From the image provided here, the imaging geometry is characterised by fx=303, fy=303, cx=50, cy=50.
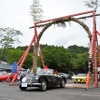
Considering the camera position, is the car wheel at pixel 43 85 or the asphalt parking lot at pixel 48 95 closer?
the asphalt parking lot at pixel 48 95

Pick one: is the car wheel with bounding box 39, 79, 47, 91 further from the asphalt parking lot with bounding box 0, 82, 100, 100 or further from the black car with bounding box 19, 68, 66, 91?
the asphalt parking lot with bounding box 0, 82, 100, 100

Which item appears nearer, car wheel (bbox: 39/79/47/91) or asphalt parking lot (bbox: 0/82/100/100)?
asphalt parking lot (bbox: 0/82/100/100)

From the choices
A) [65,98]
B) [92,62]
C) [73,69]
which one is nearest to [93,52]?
[92,62]

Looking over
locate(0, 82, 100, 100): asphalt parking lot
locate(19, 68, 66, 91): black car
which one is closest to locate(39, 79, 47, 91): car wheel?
locate(19, 68, 66, 91): black car

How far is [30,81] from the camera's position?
19750mm

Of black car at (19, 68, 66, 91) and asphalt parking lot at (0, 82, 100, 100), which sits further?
black car at (19, 68, 66, 91)

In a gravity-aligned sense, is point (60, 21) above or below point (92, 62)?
above

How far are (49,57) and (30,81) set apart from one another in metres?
71.3

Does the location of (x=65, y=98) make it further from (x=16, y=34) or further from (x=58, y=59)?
(x=58, y=59)

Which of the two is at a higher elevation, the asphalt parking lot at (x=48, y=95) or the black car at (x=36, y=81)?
the black car at (x=36, y=81)

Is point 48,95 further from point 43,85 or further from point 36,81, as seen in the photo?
point 43,85

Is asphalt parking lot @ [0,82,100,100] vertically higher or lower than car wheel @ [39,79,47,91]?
lower

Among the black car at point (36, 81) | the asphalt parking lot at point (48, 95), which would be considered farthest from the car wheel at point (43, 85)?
the asphalt parking lot at point (48, 95)

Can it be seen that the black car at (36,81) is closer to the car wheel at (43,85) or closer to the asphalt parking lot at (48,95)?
the car wheel at (43,85)
